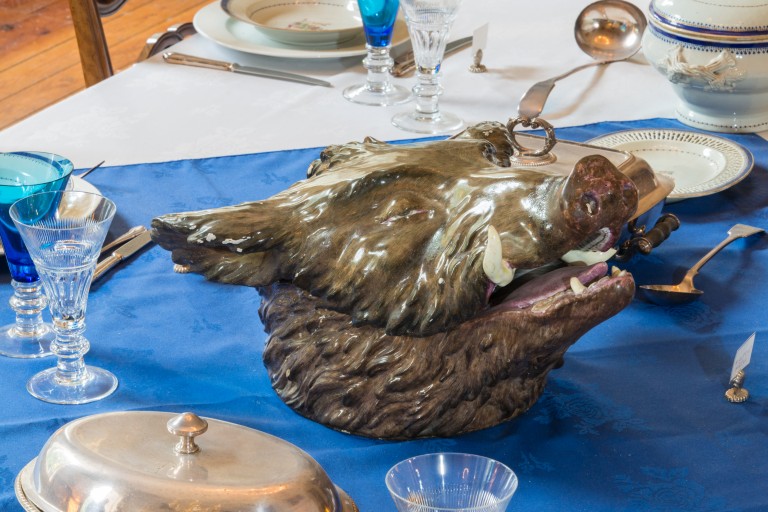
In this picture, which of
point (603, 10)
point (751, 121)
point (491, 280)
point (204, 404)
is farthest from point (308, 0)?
point (491, 280)

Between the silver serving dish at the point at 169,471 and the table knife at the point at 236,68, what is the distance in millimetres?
1004

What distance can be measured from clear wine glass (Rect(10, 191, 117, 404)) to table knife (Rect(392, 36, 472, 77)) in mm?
822

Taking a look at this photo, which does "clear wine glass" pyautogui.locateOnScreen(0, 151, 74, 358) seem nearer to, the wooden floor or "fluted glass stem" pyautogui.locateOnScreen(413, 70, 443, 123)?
"fluted glass stem" pyautogui.locateOnScreen(413, 70, 443, 123)

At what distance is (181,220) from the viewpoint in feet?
2.68

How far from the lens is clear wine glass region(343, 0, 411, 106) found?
150cm

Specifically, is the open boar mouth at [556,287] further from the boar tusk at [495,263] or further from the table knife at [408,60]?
the table knife at [408,60]

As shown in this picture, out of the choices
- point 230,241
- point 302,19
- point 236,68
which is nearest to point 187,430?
point 230,241

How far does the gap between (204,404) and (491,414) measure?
0.83 feet

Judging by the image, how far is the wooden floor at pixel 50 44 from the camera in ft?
10.7

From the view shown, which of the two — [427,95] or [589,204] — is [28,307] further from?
[427,95]

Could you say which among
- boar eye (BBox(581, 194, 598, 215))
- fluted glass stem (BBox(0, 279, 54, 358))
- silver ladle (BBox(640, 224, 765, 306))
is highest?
boar eye (BBox(581, 194, 598, 215))

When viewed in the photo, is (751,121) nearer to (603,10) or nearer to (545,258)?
(603,10)

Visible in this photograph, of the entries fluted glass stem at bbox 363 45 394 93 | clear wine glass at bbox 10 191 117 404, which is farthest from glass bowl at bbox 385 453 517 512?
fluted glass stem at bbox 363 45 394 93

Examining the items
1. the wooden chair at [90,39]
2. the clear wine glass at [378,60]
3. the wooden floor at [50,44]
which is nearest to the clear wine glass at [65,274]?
the clear wine glass at [378,60]
